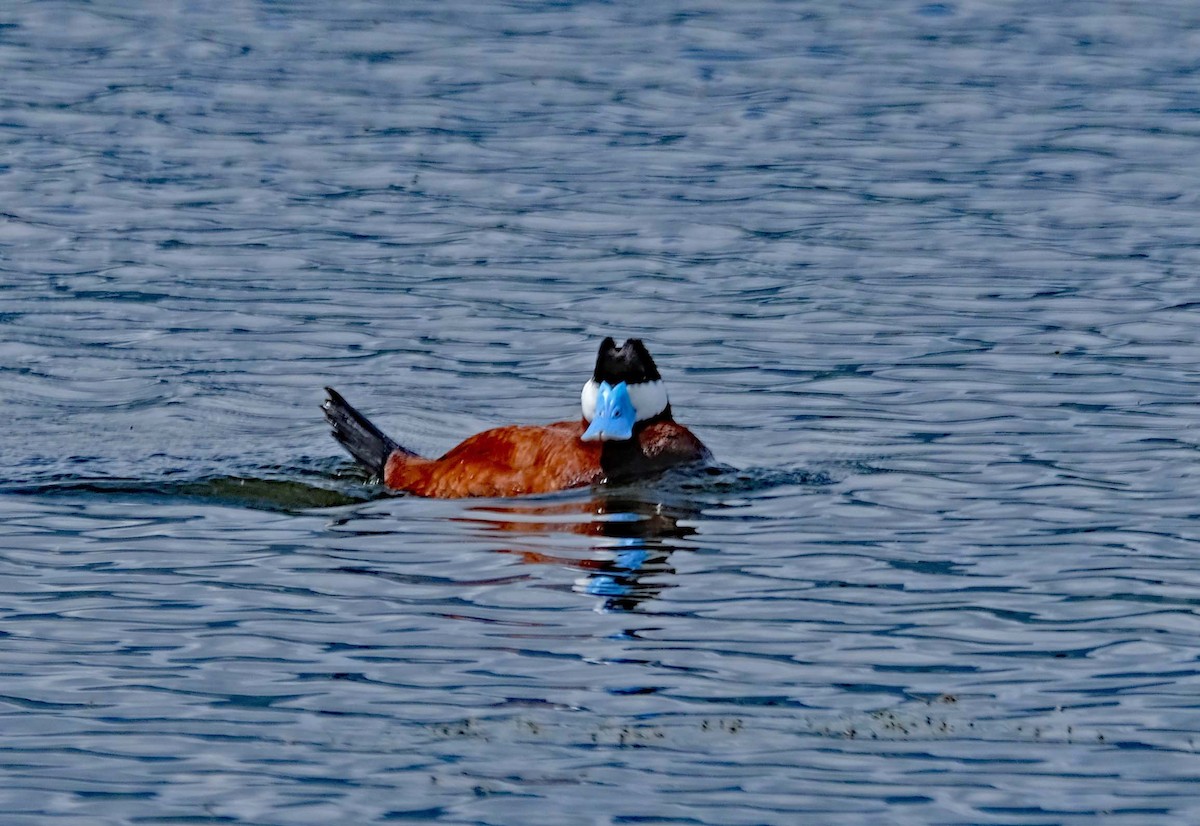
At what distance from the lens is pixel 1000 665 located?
26.1 ft

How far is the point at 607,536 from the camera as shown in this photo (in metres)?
10.3

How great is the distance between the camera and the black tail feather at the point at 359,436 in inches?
459

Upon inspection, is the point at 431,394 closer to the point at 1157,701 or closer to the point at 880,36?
the point at 1157,701

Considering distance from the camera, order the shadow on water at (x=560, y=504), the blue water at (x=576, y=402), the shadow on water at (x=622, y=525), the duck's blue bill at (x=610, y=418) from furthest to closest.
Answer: the duck's blue bill at (x=610, y=418) → the shadow on water at (x=560, y=504) → the shadow on water at (x=622, y=525) → the blue water at (x=576, y=402)

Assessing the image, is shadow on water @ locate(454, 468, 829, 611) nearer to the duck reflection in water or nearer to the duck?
the duck reflection in water

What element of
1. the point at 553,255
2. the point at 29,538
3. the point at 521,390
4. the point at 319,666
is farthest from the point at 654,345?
the point at 319,666

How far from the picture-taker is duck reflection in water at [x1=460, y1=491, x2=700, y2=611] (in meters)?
9.26

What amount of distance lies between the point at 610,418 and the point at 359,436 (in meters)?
1.43

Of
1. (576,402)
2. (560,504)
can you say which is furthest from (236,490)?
(576,402)

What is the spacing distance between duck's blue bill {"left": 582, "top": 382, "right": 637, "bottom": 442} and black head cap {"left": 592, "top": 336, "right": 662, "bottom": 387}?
0.07 meters

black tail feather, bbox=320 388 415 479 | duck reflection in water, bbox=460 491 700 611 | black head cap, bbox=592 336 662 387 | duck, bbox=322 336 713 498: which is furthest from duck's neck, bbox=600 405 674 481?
black tail feather, bbox=320 388 415 479

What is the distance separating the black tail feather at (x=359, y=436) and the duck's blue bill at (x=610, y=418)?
108 cm

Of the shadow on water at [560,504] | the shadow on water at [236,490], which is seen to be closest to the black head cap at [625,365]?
the shadow on water at [560,504]

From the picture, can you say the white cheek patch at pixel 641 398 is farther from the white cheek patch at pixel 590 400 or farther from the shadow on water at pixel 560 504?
the shadow on water at pixel 560 504
